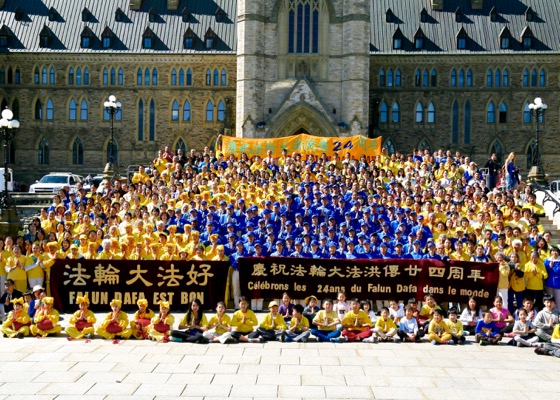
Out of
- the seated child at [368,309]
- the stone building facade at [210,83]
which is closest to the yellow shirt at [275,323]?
the seated child at [368,309]

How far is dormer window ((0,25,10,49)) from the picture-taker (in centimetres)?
4750

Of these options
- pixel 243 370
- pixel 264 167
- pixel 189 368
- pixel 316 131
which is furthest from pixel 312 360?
pixel 316 131

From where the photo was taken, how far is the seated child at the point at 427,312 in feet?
47.8

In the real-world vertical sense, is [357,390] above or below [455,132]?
below

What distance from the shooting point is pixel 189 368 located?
11.8 m

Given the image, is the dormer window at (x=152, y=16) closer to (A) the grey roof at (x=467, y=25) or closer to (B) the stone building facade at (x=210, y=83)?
(B) the stone building facade at (x=210, y=83)

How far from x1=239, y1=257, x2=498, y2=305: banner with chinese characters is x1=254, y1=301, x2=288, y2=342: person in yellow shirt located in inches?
72.4

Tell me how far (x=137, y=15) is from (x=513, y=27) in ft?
83.9

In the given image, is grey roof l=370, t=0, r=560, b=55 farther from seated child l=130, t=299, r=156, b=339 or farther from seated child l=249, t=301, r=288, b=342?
seated child l=130, t=299, r=156, b=339

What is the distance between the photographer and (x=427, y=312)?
587 inches

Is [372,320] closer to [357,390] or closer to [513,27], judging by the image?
[357,390]

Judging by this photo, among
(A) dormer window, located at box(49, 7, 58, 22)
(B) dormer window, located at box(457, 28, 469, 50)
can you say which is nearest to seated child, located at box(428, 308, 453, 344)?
(B) dormer window, located at box(457, 28, 469, 50)

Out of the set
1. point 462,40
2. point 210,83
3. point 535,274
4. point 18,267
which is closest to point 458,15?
point 462,40

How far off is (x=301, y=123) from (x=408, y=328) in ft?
90.7
